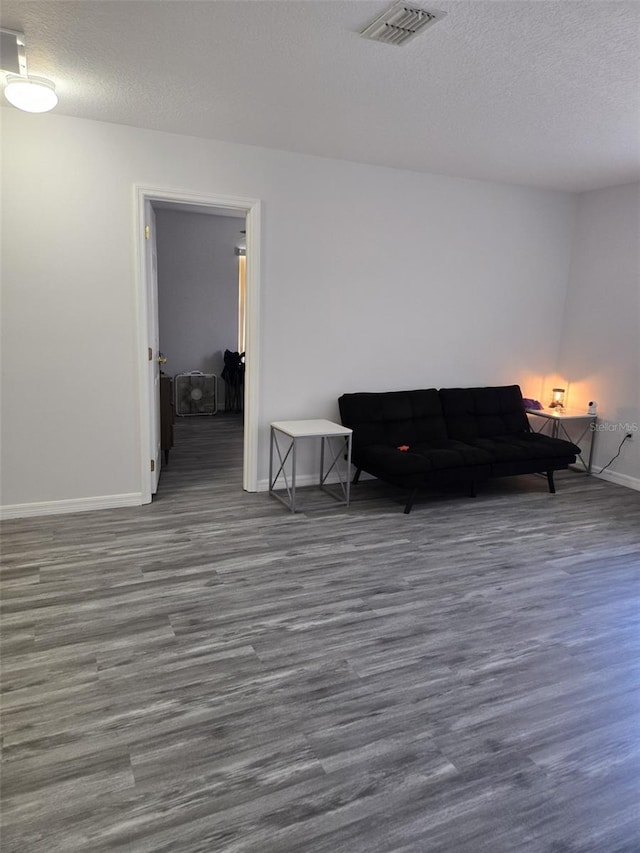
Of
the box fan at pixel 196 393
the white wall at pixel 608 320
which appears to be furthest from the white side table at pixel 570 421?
the box fan at pixel 196 393

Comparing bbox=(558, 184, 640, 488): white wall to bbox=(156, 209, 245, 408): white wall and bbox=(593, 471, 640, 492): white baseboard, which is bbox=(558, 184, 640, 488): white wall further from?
bbox=(156, 209, 245, 408): white wall

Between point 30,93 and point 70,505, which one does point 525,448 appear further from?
point 30,93

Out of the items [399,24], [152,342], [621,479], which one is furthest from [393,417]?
[399,24]

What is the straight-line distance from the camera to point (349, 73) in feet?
8.84

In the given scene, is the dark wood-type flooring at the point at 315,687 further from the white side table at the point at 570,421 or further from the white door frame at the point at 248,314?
the white side table at the point at 570,421

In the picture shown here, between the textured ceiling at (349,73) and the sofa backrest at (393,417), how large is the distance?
186 centimetres

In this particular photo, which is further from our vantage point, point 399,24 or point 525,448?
point 525,448

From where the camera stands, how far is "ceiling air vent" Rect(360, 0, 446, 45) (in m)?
2.13

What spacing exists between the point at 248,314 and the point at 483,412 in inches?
90.4

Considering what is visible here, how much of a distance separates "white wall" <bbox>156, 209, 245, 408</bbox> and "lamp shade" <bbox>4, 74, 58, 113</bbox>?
4.65 m

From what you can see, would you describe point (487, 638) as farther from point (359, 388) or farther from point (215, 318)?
point (215, 318)

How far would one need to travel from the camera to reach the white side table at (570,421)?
17.1 feet

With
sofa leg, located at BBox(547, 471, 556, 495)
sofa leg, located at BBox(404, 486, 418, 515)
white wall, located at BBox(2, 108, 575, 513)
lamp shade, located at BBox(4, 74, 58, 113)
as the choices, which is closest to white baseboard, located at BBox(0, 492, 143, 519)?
white wall, located at BBox(2, 108, 575, 513)

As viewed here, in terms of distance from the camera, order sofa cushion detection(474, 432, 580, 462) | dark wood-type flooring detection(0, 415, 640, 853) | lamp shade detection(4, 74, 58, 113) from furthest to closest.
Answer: sofa cushion detection(474, 432, 580, 462), lamp shade detection(4, 74, 58, 113), dark wood-type flooring detection(0, 415, 640, 853)
